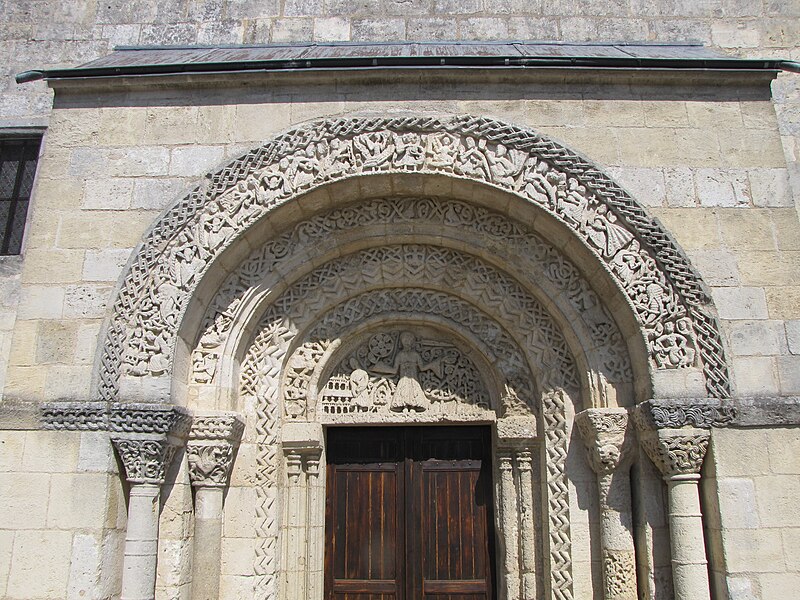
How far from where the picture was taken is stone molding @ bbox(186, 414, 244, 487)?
5117mm

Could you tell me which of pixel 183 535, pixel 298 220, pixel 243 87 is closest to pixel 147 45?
pixel 243 87

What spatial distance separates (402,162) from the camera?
5.35 meters

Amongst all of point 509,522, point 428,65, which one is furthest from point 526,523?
point 428,65

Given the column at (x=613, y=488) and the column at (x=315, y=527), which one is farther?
the column at (x=315, y=527)

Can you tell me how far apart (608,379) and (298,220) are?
2.88 m

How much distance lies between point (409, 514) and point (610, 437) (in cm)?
190

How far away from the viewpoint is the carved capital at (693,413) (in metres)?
4.70

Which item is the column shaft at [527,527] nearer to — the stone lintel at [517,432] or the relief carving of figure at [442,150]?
the stone lintel at [517,432]

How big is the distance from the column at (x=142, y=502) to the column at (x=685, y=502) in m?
3.62

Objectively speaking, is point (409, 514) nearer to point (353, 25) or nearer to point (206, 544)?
point (206, 544)

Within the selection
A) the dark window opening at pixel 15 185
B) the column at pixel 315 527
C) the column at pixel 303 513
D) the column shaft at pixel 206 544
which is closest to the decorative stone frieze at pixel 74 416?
the column shaft at pixel 206 544

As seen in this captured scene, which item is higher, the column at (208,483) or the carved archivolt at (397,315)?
the carved archivolt at (397,315)

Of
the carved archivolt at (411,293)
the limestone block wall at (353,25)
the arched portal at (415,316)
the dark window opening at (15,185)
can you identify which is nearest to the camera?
the arched portal at (415,316)

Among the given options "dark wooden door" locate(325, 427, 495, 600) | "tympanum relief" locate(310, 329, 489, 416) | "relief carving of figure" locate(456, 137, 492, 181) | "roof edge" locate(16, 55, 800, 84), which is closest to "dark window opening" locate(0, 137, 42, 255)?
"roof edge" locate(16, 55, 800, 84)
